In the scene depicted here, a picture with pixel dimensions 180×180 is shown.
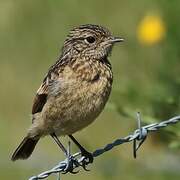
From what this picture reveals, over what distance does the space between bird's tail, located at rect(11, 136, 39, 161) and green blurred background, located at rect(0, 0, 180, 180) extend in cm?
71

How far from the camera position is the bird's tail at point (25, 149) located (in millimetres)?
10508

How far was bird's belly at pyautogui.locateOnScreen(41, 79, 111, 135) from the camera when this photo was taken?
956cm

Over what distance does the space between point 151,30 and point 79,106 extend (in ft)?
11.1

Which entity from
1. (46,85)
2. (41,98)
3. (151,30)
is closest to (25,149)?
(41,98)

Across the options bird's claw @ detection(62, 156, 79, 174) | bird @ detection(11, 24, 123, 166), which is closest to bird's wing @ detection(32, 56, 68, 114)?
bird @ detection(11, 24, 123, 166)

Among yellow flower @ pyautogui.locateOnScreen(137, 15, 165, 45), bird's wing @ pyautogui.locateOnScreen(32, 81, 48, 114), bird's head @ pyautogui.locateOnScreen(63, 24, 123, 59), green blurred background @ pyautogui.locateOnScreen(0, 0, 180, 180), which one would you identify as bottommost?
green blurred background @ pyautogui.locateOnScreen(0, 0, 180, 180)

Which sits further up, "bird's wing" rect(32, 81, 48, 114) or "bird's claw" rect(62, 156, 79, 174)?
"bird's wing" rect(32, 81, 48, 114)

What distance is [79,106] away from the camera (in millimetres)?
9570

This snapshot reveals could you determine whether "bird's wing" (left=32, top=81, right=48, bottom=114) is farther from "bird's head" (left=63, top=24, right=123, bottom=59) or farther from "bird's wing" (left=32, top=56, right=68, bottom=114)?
"bird's head" (left=63, top=24, right=123, bottom=59)

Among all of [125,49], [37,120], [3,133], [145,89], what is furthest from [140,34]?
[37,120]

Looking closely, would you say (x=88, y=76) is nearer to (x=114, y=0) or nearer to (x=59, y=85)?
(x=59, y=85)

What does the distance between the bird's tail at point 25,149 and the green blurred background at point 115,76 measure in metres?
0.71

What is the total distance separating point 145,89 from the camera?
460 inches

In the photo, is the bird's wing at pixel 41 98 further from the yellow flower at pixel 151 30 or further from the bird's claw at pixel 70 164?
the yellow flower at pixel 151 30
